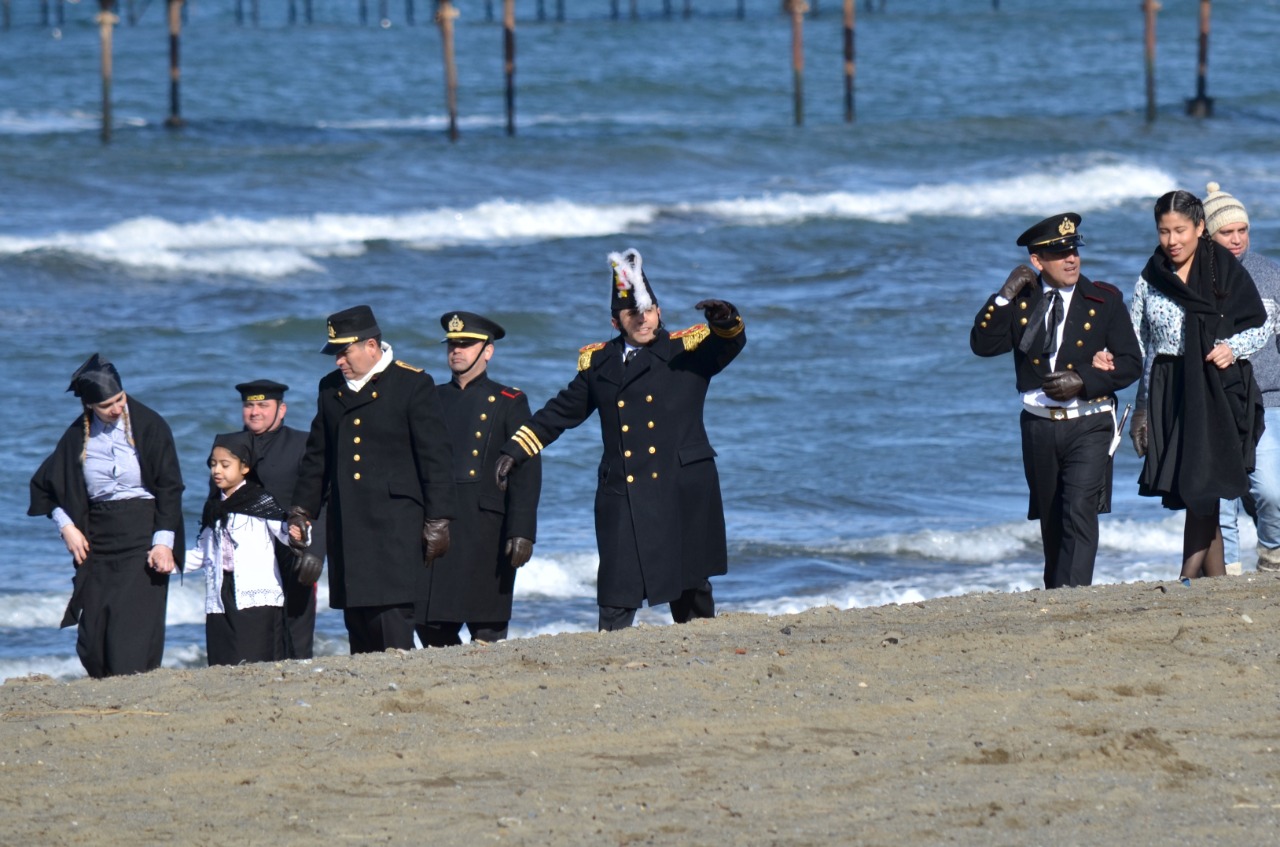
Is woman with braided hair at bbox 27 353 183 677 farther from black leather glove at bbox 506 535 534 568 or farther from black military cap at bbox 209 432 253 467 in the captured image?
black leather glove at bbox 506 535 534 568

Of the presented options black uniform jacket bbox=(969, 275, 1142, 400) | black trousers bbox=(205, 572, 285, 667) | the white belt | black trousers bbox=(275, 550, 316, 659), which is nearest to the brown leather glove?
black trousers bbox=(275, 550, 316, 659)

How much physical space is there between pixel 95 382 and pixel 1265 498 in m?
4.47

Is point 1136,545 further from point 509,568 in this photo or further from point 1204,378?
point 509,568

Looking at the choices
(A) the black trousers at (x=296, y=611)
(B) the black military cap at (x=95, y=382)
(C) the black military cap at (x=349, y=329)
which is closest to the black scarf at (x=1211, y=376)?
(C) the black military cap at (x=349, y=329)

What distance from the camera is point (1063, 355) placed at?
268 inches

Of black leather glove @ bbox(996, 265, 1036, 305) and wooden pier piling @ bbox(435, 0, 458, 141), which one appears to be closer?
black leather glove @ bbox(996, 265, 1036, 305)

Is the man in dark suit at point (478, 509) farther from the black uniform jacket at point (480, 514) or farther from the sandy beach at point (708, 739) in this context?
the sandy beach at point (708, 739)

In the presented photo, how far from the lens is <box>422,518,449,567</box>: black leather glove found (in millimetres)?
6766

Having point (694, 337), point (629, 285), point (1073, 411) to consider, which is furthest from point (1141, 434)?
point (629, 285)

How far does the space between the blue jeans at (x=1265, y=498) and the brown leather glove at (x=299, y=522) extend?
139 inches

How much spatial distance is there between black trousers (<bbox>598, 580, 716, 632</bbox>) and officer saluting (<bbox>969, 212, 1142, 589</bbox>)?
128 centimetres

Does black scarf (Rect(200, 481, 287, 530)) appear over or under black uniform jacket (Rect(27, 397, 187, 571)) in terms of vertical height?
under

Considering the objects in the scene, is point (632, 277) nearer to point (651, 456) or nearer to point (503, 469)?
point (651, 456)

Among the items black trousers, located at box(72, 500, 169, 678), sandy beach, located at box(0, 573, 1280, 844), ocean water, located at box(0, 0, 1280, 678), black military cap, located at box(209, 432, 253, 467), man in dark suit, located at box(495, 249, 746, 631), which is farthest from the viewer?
ocean water, located at box(0, 0, 1280, 678)
